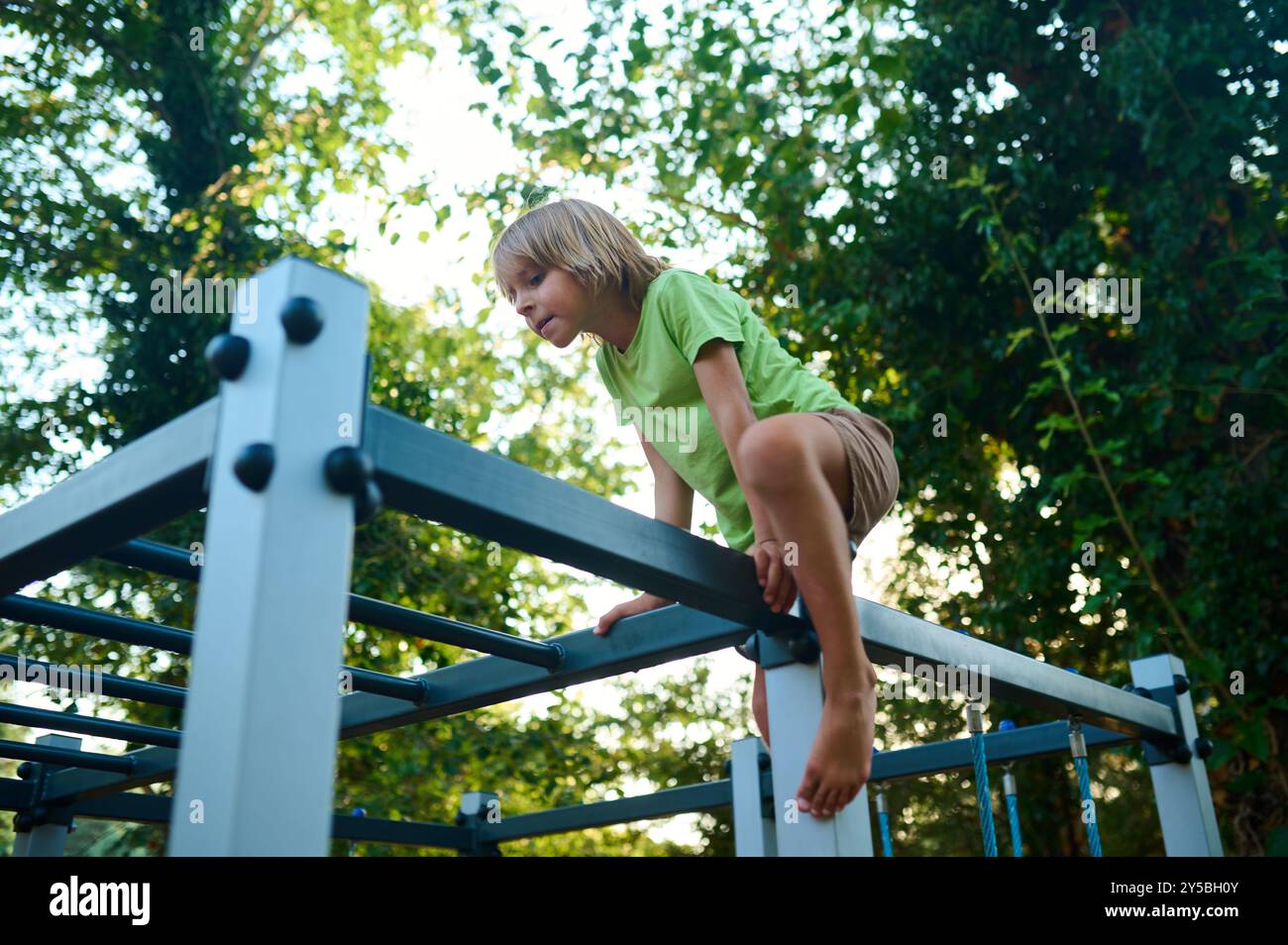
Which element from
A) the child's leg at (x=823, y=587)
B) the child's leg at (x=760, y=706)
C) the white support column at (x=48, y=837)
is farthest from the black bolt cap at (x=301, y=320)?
the white support column at (x=48, y=837)

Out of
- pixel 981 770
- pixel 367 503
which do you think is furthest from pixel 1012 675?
pixel 367 503

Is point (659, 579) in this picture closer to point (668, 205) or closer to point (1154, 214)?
point (1154, 214)

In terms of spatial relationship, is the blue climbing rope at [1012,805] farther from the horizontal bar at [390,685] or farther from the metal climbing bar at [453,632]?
the horizontal bar at [390,685]

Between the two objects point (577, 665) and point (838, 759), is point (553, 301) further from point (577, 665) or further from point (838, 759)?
point (838, 759)

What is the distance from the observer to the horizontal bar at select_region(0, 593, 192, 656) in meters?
1.50

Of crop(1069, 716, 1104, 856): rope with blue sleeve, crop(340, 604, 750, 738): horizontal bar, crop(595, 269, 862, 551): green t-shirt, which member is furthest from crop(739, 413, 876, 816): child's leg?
crop(1069, 716, 1104, 856): rope with blue sleeve

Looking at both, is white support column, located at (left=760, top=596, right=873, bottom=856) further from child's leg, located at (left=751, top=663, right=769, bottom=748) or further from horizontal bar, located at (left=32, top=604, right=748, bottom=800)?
child's leg, located at (left=751, top=663, right=769, bottom=748)

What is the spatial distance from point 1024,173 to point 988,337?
639 mm

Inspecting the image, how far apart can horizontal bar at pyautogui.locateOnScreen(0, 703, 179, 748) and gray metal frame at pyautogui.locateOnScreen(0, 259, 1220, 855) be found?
45 centimetres

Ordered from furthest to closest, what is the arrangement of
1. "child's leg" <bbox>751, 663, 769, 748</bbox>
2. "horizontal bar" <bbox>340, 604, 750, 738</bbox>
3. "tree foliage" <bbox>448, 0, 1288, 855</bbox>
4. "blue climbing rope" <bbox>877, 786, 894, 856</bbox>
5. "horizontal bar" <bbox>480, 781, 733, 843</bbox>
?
1. "tree foliage" <bbox>448, 0, 1288, 855</bbox>
2. "horizontal bar" <bbox>480, 781, 733, 843</bbox>
3. "blue climbing rope" <bbox>877, 786, 894, 856</bbox>
4. "child's leg" <bbox>751, 663, 769, 748</bbox>
5. "horizontal bar" <bbox>340, 604, 750, 738</bbox>

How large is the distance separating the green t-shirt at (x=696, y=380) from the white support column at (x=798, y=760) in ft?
1.30

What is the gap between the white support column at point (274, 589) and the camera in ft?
2.34
